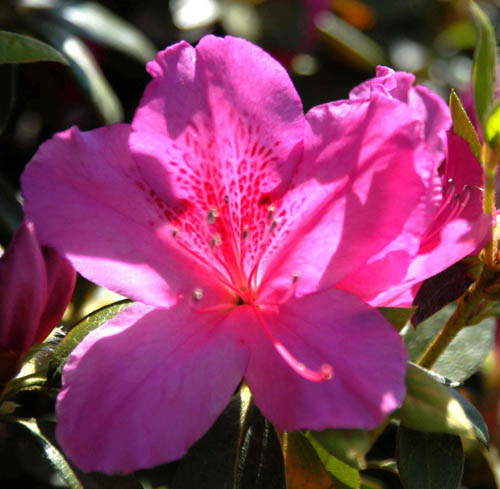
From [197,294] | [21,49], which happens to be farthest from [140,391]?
[21,49]

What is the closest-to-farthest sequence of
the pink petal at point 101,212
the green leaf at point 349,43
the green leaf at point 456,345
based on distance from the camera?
the pink petal at point 101,212 < the green leaf at point 456,345 < the green leaf at point 349,43

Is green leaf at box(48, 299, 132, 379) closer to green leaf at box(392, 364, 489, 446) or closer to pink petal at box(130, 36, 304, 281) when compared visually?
pink petal at box(130, 36, 304, 281)

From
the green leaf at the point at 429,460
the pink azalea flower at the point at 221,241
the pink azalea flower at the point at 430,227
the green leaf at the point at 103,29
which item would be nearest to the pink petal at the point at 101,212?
the pink azalea flower at the point at 221,241

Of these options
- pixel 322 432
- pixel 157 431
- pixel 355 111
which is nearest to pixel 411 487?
pixel 322 432

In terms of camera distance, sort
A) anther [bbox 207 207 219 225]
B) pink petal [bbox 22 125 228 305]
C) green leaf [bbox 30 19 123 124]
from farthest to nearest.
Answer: green leaf [bbox 30 19 123 124] → anther [bbox 207 207 219 225] → pink petal [bbox 22 125 228 305]

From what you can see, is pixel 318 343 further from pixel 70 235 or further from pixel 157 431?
pixel 70 235

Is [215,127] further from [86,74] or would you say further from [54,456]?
[86,74]

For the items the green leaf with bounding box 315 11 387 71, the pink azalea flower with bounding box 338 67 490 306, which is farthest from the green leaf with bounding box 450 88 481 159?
the green leaf with bounding box 315 11 387 71

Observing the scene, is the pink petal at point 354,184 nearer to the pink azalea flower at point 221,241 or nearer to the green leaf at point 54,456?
the pink azalea flower at point 221,241
